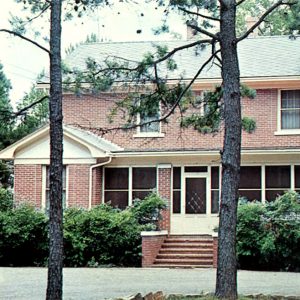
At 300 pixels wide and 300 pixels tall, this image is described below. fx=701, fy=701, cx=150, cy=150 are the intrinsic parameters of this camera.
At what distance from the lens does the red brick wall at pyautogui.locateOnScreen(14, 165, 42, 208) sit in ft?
84.2

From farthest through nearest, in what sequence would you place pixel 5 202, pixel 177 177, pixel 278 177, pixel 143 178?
pixel 143 178
pixel 177 177
pixel 278 177
pixel 5 202

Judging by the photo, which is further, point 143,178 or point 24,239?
point 143,178

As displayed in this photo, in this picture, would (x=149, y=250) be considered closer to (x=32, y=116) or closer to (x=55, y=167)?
(x=32, y=116)

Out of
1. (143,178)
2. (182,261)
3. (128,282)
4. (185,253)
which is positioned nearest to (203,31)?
(128,282)

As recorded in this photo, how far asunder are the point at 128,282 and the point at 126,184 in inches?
401

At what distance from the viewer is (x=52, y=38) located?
1063 centimetres

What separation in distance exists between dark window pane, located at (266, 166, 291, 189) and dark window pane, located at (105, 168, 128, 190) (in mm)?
5286

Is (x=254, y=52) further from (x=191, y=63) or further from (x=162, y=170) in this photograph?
(x=162, y=170)

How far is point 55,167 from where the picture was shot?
10242 millimetres

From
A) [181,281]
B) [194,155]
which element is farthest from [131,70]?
[194,155]

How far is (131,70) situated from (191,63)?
44.0ft

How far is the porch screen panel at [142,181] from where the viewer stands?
26.1 metres

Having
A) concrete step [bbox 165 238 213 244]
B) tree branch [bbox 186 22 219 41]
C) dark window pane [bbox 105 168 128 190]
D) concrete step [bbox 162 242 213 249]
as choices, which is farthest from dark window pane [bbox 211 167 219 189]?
tree branch [bbox 186 22 219 41]

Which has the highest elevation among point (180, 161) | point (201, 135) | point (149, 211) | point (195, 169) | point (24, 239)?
point (201, 135)
